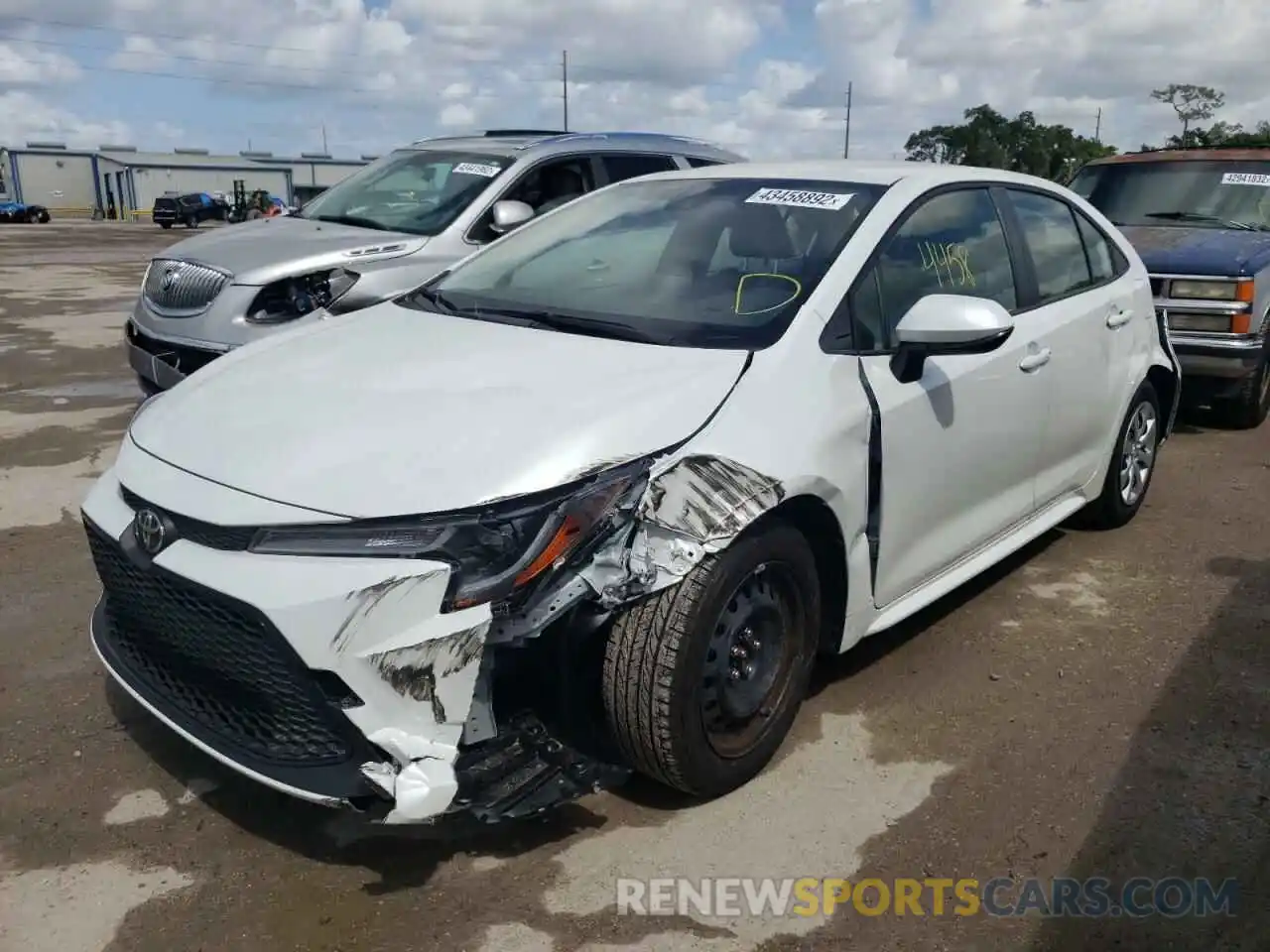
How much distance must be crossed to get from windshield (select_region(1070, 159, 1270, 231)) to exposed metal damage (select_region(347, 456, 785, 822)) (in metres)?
6.52

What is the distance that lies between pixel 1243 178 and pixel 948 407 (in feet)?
19.4

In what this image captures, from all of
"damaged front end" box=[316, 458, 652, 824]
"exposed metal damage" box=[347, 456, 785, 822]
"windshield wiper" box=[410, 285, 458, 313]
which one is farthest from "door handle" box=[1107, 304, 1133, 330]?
"damaged front end" box=[316, 458, 652, 824]

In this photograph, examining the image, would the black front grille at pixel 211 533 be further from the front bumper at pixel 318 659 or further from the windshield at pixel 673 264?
the windshield at pixel 673 264

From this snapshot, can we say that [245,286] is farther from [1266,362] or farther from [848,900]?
[1266,362]

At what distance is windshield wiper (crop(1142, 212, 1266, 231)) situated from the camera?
7688 mm

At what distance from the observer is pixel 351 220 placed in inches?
279

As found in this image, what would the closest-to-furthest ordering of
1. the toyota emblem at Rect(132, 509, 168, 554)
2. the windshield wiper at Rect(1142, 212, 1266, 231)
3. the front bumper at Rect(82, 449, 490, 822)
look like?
the front bumper at Rect(82, 449, 490, 822), the toyota emblem at Rect(132, 509, 168, 554), the windshield wiper at Rect(1142, 212, 1266, 231)

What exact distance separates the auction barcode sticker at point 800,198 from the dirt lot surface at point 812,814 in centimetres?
158

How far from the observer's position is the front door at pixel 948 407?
3.32m

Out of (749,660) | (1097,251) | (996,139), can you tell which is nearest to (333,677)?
(749,660)

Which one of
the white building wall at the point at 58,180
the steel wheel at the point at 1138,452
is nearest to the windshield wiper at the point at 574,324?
the steel wheel at the point at 1138,452

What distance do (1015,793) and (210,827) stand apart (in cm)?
219

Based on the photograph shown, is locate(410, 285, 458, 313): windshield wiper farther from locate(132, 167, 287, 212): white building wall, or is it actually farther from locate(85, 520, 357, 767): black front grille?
locate(132, 167, 287, 212): white building wall

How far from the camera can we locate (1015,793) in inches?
122
